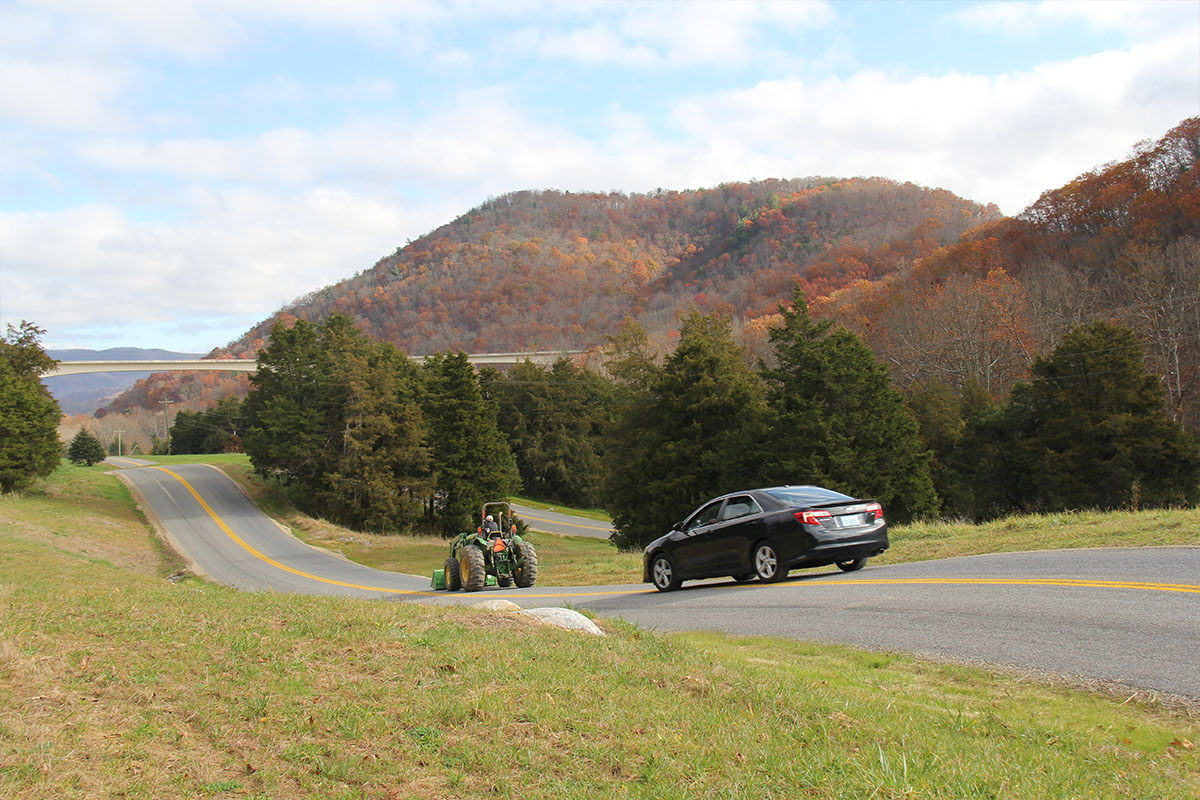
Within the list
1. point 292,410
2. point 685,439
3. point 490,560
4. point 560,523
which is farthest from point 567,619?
point 560,523

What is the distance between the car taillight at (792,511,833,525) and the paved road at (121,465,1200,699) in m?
1.01

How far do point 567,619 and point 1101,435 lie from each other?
120 ft

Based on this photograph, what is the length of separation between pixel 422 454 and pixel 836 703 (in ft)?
168

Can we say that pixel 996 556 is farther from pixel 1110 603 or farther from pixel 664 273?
pixel 664 273

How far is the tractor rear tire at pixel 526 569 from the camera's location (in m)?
20.4

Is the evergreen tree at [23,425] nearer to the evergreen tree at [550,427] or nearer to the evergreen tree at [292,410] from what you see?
the evergreen tree at [292,410]

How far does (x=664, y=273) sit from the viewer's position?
147750 mm

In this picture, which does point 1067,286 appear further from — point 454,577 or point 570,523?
point 454,577

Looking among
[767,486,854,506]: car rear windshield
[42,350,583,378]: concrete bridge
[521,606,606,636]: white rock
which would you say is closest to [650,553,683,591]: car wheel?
[767,486,854,506]: car rear windshield

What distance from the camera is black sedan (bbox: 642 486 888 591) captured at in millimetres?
13836

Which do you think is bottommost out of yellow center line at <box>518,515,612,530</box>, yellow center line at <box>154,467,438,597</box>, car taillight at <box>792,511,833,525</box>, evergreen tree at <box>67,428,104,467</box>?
yellow center line at <box>518,515,612,530</box>

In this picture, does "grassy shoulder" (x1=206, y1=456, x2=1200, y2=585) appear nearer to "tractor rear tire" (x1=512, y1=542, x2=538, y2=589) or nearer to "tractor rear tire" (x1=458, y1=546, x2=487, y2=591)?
"tractor rear tire" (x1=512, y1=542, x2=538, y2=589)

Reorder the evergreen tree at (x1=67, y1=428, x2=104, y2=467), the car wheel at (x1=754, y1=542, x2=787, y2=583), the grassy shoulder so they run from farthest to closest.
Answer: the evergreen tree at (x1=67, y1=428, x2=104, y2=467)
the car wheel at (x1=754, y1=542, x2=787, y2=583)
the grassy shoulder

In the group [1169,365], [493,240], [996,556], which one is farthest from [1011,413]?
[493,240]
